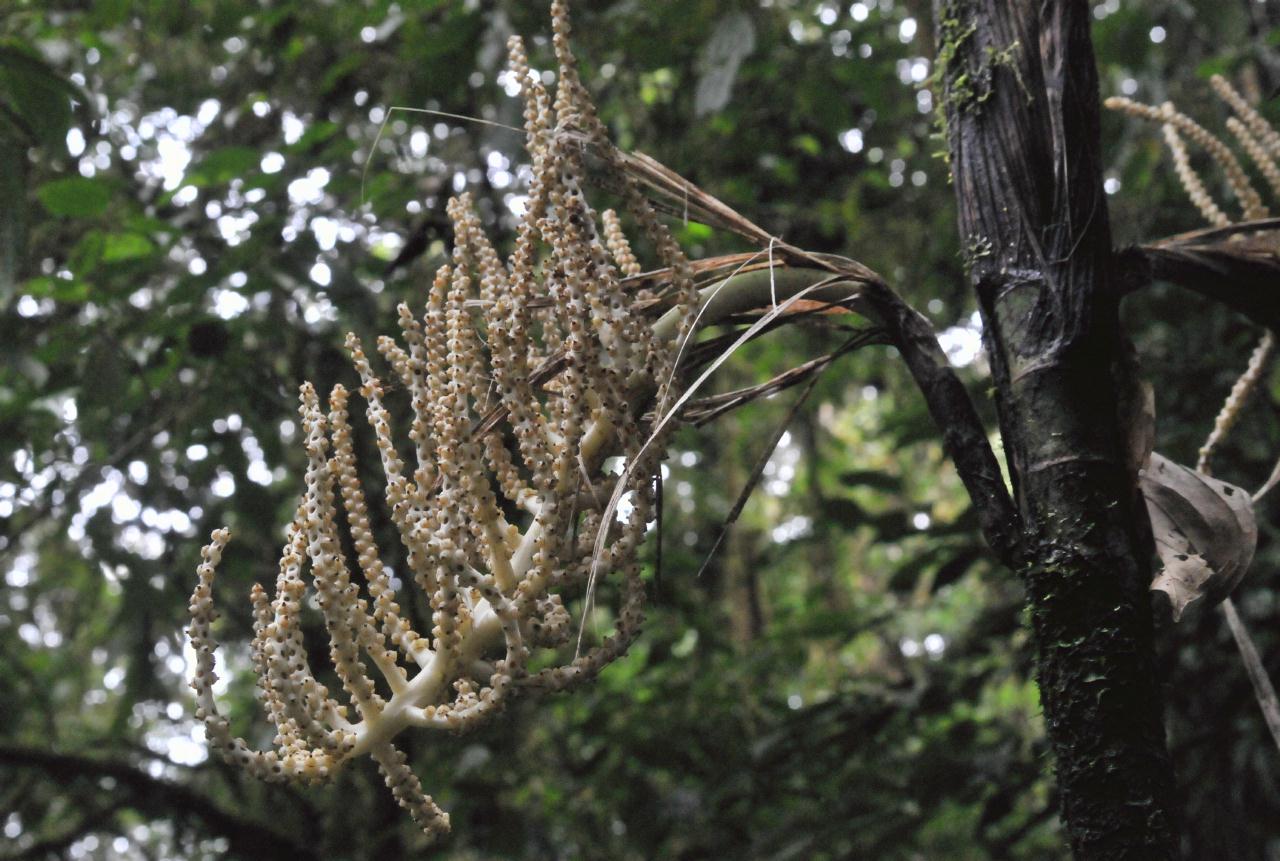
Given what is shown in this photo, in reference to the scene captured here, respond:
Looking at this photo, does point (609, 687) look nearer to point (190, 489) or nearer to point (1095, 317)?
point (190, 489)

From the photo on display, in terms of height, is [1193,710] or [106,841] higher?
[1193,710]

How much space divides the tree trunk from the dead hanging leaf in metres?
0.04

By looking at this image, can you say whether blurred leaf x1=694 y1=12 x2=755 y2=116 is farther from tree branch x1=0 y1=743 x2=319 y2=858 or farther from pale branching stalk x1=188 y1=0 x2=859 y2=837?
tree branch x1=0 y1=743 x2=319 y2=858

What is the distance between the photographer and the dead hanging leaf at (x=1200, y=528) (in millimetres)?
1468

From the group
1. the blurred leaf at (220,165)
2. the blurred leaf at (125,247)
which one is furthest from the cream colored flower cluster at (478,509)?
the blurred leaf at (125,247)

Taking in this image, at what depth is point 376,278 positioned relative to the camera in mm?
3621

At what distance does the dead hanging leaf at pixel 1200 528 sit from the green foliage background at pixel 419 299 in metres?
1.39

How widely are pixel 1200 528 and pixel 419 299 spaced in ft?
7.86

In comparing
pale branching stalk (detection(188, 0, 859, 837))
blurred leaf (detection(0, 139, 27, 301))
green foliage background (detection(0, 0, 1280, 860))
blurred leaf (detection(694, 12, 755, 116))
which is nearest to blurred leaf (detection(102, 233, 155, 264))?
green foliage background (detection(0, 0, 1280, 860))

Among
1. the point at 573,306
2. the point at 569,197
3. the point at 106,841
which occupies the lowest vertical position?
the point at 106,841

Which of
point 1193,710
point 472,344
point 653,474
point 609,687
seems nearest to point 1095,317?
point 653,474

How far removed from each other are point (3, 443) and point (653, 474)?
2.62 meters

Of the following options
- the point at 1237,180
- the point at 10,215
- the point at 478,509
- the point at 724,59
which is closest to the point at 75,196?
the point at 10,215

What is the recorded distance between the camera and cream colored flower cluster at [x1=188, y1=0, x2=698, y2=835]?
1.24 meters
